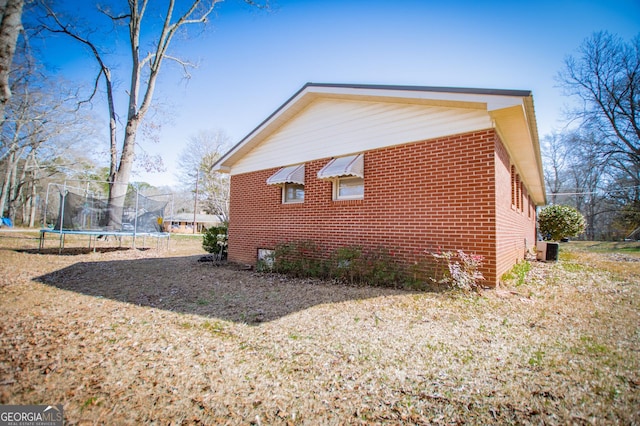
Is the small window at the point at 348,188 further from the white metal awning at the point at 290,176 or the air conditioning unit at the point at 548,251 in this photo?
the air conditioning unit at the point at 548,251

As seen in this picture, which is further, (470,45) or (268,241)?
(268,241)

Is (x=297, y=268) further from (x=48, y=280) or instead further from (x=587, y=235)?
(x=587, y=235)

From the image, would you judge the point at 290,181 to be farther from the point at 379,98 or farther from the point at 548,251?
the point at 548,251

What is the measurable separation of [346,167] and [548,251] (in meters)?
9.90

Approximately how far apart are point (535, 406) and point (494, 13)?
907 centimetres

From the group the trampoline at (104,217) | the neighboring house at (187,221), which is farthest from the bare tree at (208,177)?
the neighboring house at (187,221)

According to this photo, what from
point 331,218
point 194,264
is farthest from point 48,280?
point 331,218

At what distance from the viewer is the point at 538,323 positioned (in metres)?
3.88

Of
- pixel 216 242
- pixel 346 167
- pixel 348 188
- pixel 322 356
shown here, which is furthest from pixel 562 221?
pixel 322 356

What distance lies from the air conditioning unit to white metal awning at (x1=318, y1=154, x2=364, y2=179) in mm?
9225

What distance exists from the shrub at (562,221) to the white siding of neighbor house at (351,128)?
17.3m

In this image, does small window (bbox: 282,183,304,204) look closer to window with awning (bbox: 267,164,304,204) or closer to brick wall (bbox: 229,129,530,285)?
window with awning (bbox: 267,164,304,204)

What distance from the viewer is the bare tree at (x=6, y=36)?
376cm

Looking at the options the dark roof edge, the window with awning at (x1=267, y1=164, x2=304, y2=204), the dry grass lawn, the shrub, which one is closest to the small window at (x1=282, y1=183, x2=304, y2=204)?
the window with awning at (x1=267, y1=164, x2=304, y2=204)
